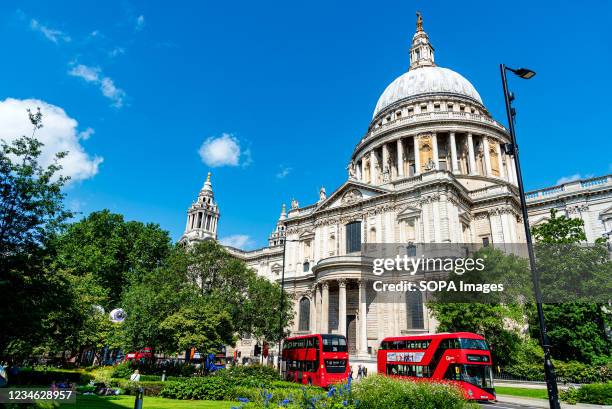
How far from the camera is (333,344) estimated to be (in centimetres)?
2719

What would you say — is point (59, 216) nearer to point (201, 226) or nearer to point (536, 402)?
point (536, 402)

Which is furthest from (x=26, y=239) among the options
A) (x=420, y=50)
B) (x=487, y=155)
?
(x=420, y=50)

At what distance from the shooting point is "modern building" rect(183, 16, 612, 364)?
41344 mm

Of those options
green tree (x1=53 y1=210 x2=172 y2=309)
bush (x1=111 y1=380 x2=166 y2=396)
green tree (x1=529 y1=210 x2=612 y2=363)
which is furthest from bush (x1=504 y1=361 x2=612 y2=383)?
green tree (x1=53 y1=210 x2=172 y2=309)

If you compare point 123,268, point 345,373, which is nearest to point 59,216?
point 345,373

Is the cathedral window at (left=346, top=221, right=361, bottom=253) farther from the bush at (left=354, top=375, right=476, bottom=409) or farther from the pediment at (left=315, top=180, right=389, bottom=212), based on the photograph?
the bush at (left=354, top=375, right=476, bottom=409)

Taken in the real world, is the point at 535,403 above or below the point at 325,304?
below

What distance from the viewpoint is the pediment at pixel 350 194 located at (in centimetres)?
4772

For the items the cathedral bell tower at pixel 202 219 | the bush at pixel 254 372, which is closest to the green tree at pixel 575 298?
the bush at pixel 254 372

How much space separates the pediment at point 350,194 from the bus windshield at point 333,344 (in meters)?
22.9

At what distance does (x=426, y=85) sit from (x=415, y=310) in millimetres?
43079

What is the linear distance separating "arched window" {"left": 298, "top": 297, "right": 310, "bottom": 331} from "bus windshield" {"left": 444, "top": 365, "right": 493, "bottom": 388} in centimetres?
2956

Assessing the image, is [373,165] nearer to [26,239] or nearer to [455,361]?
[455,361]

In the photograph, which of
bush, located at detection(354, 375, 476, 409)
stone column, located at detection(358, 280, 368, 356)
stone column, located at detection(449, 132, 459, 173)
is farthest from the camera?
stone column, located at detection(449, 132, 459, 173)
